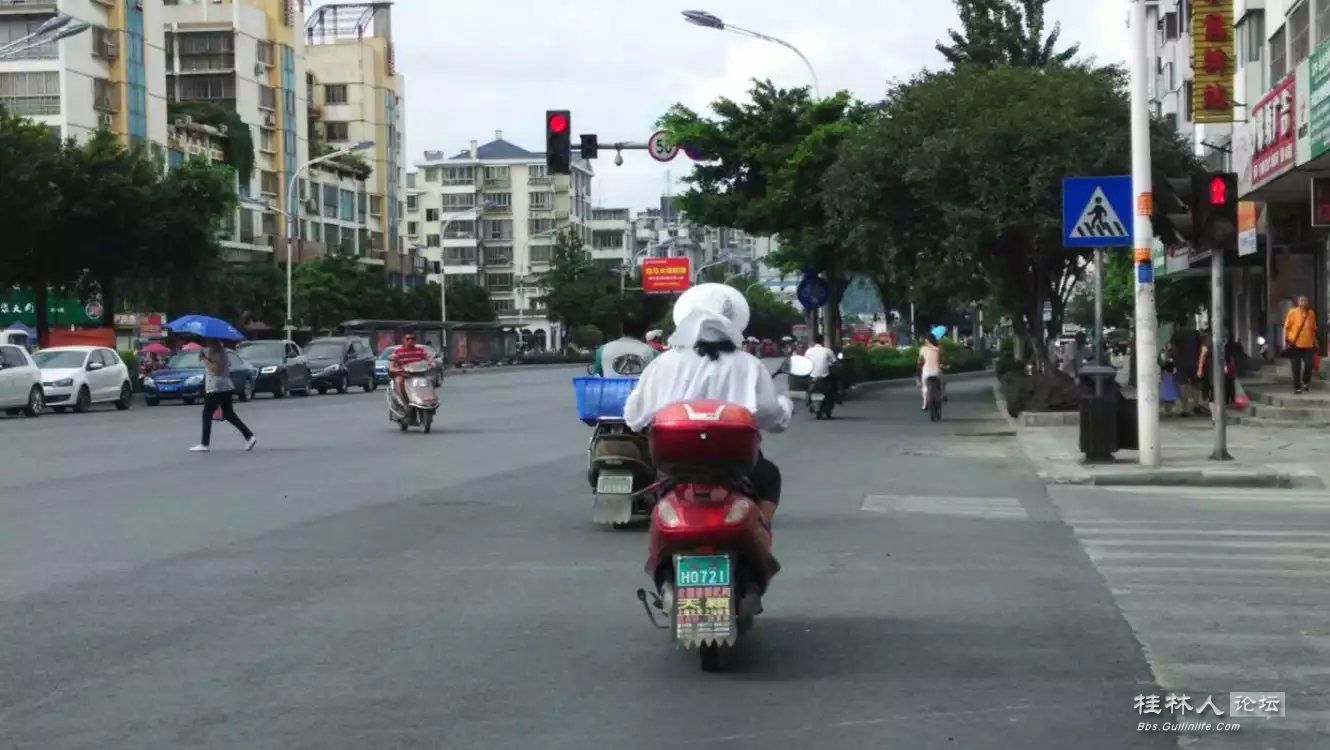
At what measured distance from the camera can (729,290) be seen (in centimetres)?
868

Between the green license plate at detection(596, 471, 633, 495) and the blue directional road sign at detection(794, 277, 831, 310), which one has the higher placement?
the blue directional road sign at detection(794, 277, 831, 310)

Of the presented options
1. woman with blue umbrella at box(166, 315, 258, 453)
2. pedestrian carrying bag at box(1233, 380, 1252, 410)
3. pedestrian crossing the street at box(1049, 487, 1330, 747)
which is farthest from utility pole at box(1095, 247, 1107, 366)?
woman with blue umbrella at box(166, 315, 258, 453)

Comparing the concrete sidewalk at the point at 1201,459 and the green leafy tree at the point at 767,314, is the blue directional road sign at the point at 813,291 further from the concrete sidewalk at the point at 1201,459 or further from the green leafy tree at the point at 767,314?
the green leafy tree at the point at 767,314

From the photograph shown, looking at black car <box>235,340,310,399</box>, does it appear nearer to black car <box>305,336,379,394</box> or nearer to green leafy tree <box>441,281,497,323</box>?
black car <box>305,336,379,394</box>

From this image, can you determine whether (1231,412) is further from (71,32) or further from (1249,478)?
(71,32)

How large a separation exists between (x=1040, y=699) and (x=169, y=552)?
7.01m

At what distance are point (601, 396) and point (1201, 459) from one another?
8.95 metres

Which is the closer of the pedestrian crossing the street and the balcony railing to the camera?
the pedestrian crossing the street

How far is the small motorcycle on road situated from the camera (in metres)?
28.2

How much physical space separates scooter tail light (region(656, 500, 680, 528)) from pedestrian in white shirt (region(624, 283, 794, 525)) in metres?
0.55

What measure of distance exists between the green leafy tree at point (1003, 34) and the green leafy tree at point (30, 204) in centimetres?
2843

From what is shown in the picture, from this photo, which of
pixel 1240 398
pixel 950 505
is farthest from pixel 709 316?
pixel 1240 398

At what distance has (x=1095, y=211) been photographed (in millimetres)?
20562

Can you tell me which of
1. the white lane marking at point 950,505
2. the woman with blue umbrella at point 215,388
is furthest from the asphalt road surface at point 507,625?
the woman with blue umbrella at point 215,388
